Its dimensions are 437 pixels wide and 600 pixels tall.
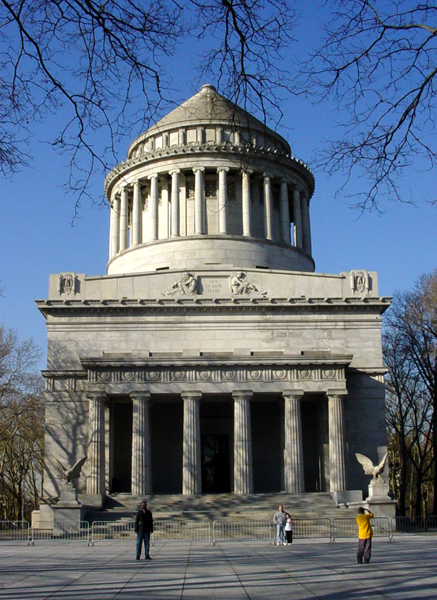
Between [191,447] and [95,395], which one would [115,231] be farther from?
[191,447]

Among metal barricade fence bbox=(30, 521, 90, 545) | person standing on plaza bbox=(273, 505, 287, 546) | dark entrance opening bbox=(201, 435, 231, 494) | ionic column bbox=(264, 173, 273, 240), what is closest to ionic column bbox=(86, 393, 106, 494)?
metal barricade fence bbox=(30, 521, 90, 545)

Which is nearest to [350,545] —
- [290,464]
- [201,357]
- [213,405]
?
[290,464]

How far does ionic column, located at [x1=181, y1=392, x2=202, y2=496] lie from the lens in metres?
39.7

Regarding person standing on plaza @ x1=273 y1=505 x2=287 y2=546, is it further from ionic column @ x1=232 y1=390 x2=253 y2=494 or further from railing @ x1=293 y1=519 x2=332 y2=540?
ionic column @ x1=232 y1=390 x2=253 y2=494

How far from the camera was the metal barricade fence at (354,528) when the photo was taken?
32.5 m

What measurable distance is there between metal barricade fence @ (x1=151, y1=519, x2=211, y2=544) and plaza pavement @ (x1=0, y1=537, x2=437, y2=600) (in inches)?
250

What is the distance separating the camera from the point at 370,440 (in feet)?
143

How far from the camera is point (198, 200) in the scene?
181 feet

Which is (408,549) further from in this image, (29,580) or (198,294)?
(198,294)

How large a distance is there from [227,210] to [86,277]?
13389 millimetres

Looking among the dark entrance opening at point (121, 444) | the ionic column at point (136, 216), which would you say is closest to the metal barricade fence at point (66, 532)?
the dark entrance opening at point (121, 444)

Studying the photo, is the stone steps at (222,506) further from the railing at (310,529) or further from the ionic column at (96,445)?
the railing at (310,529)

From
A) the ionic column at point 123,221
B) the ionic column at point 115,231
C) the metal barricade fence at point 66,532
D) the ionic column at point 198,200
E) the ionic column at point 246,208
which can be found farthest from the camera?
the ionic column at point 115,231

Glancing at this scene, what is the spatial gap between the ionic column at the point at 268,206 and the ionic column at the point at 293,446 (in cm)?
1716
